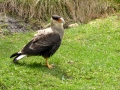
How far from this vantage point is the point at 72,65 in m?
8.62

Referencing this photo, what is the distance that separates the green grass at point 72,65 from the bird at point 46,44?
28cm

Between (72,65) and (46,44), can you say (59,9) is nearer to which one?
(72,65)

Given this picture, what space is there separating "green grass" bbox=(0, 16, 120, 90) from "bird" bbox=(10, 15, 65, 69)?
277mm

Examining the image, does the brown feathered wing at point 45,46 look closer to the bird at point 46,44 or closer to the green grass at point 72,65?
the bird at point 46,44

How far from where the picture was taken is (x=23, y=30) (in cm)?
1225

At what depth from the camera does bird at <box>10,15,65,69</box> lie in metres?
8.10

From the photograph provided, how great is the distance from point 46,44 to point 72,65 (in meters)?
0.90

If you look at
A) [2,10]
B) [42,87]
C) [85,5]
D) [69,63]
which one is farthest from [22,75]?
[85,5]

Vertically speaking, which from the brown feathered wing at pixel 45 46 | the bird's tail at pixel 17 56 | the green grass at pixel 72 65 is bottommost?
the green grass at pixel 72 65

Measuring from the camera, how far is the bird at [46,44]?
26.6ft

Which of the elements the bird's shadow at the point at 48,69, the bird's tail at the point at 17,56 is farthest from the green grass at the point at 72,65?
the bird's tail at the point at 17,56

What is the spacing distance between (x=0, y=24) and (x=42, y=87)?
17.4 ft

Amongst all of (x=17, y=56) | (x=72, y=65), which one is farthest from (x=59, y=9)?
(x=17, y=56)

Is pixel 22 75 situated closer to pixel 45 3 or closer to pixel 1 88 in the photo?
pixel 1 88
